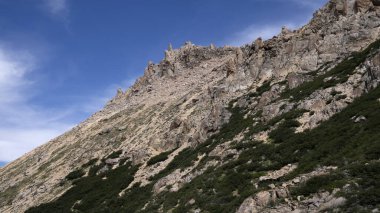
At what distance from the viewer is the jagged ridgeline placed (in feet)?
65.8

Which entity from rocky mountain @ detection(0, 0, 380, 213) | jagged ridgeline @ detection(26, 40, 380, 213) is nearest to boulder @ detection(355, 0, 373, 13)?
rocky mountain @ detection(0, 0, 380, 213)

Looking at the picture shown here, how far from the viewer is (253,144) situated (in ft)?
106

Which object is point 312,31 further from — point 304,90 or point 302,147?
point 302,147

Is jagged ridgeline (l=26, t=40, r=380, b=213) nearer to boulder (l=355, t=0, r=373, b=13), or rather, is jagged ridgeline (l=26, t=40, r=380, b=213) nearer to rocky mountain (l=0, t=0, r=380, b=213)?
rocky mountain (l=0, t=0, r=380, b=213)

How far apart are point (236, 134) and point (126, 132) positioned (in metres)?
27.0

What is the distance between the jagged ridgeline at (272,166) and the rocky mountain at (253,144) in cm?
11

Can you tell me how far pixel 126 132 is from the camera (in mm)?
59906

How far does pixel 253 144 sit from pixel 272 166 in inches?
233

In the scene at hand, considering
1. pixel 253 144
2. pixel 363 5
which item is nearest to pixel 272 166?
pixel 253 144

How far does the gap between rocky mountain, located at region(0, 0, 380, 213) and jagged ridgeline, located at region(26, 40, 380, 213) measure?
0.11m

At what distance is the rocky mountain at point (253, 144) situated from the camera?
21.6m

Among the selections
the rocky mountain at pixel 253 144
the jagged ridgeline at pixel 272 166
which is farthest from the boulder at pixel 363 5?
the jagged ridgeline at pixel 272 166

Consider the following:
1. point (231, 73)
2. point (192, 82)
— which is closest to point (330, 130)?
point (231, 73)

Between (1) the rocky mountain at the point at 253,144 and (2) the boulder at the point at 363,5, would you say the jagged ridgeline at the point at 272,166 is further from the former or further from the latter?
(2) the boulder at the point at 363,5
